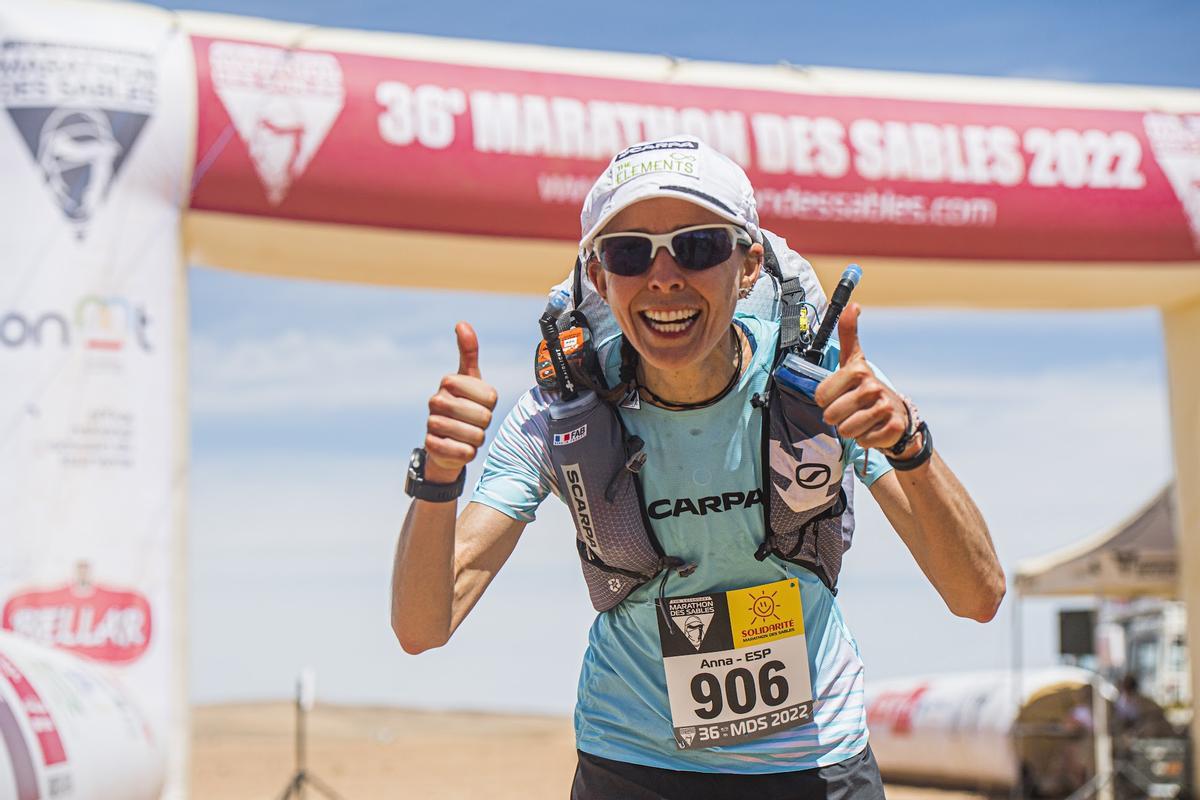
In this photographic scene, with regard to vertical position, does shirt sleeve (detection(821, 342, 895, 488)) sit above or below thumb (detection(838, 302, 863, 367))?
below

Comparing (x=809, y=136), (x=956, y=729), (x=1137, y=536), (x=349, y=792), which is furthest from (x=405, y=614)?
(x=349, y=792)

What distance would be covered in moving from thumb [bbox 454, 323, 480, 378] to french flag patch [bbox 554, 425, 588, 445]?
0.31 meters

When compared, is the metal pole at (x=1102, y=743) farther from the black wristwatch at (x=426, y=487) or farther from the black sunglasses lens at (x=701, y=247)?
the black wristwatch at (x=426, y=487)

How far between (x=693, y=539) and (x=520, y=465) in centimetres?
33

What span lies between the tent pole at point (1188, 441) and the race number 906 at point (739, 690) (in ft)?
24.6

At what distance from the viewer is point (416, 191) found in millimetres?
7348

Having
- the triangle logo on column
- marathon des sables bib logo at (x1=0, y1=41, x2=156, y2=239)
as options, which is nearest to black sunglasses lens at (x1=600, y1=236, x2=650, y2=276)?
marathon des sables bib logo at (x1=0, y1=41, x2=156, y2=239)

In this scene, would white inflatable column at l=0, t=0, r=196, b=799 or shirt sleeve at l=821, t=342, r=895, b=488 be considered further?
white inflatable column at l=0, t=0, r=196, b=799

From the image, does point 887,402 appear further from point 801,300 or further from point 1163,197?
point 1163,197

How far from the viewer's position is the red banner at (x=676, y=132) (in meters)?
7.13

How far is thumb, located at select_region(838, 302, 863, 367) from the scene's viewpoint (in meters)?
2.16

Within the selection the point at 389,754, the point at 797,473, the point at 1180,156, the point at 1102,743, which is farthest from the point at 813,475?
the point at 389,754

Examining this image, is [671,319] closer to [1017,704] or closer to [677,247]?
[677,247]

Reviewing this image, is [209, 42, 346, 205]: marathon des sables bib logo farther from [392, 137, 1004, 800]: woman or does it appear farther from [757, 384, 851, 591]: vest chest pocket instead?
[757, 384, 851, 591]: vest chest pocket
